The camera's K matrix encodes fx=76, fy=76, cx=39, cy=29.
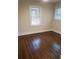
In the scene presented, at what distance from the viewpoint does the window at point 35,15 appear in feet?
18.4

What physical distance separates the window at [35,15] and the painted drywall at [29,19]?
0.28 meters

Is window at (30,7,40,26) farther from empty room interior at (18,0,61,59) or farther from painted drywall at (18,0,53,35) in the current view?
painted drywall at (18,0,53,35)

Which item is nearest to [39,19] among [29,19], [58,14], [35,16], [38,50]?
[35,16]

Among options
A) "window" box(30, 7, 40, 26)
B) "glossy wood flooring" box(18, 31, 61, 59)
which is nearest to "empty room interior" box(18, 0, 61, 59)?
"window" box(30, 7, 40, 26)

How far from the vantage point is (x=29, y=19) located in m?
5.50

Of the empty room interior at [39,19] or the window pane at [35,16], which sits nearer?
the empty room interior at [39,19]

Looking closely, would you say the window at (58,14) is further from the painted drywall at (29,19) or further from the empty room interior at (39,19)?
the painted drywall at (29,19)

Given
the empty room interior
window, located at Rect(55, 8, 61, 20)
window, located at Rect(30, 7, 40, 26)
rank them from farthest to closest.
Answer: window, located at Rect(55, 8, 61, 20) < window, located at Rect(30, 7, 40, 26) < the empty room interior

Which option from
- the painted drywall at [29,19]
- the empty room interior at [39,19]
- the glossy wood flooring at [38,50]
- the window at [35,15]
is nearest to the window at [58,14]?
the empty room interior at [39,19]

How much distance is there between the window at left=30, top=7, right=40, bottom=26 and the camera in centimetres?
561

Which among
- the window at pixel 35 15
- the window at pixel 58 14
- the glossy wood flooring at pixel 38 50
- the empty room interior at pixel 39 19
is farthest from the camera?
the window at pixel 58 14

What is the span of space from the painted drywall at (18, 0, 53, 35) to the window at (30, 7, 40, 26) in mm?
283
